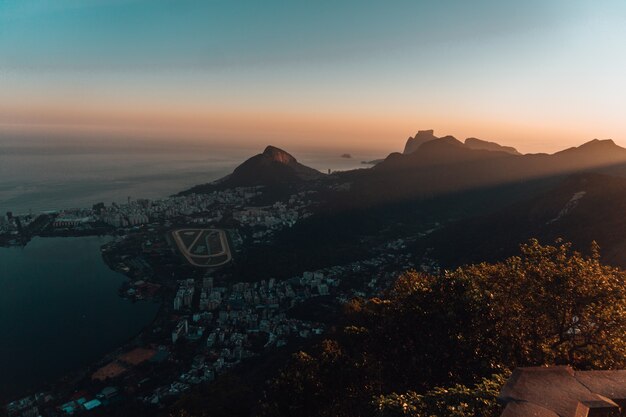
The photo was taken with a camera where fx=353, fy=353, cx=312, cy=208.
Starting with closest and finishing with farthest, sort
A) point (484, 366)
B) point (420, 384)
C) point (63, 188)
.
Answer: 1. point (484, 366)
2. point (420, 384)
3. point (63, 188)

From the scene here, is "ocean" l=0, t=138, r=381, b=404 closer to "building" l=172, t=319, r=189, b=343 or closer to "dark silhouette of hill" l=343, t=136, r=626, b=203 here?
"building" l=172, t=319, r=189, b=343

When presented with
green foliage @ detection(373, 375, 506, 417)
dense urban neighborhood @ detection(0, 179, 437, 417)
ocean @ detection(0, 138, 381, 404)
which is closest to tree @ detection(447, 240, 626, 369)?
green foliage @ detection(373, 375, 506, 417)

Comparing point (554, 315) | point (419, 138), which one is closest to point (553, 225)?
point (554, 315)

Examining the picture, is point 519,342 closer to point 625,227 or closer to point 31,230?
point 625,227

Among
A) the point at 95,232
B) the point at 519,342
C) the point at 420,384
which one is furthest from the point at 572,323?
the point at 95,232

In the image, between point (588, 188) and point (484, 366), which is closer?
point (484, 366)

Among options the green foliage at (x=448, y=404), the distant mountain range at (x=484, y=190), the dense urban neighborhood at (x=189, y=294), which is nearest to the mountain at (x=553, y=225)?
the distant mountain range at (x=484, y=190)

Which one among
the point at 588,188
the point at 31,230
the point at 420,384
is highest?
the point at 588,188
